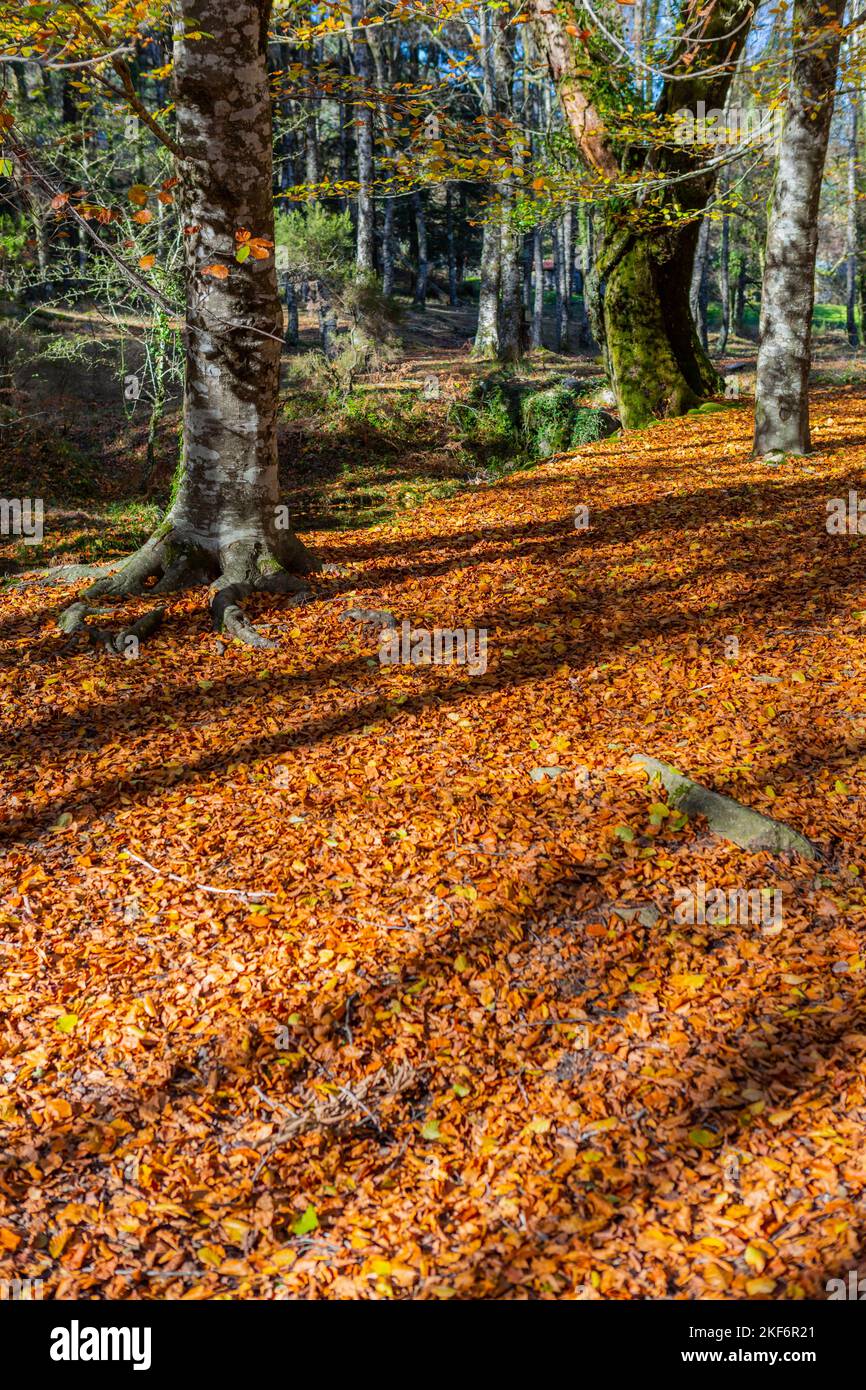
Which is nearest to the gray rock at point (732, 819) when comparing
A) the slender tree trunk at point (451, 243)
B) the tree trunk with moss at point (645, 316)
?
the tree trunk with moss at point (645, 316)

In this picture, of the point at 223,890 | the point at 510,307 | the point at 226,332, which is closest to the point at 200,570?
the point at 226,332

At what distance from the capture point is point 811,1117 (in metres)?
3.12

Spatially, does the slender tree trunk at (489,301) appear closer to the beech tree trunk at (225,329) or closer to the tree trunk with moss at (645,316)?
the tree trunk with moss at (645,316)

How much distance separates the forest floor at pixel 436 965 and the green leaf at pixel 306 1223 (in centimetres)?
2

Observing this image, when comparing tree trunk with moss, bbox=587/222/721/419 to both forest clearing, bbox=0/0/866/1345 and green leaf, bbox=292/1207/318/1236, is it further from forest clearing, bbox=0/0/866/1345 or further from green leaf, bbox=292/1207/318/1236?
green leaf, bbox=292/1207/318/1236

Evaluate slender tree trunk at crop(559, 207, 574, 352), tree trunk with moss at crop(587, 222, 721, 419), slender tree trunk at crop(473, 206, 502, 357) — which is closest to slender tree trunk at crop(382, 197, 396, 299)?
slender tree trunk at crop(473, 206, 502, 357)

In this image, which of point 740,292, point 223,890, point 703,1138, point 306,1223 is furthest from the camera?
point 740,292

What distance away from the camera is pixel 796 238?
9672 millimetres

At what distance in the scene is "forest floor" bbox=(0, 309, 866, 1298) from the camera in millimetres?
2879

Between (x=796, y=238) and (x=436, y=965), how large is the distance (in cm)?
907

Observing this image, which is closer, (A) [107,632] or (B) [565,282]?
(A) [107,632]

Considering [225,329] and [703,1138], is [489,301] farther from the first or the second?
[703,1138]

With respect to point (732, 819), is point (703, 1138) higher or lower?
lower

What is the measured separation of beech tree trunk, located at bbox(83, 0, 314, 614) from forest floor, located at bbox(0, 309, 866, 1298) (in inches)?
35.9
